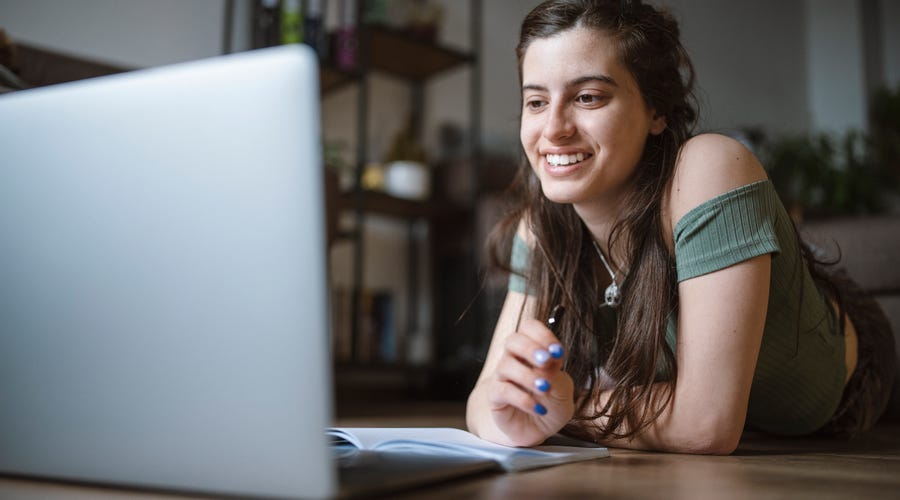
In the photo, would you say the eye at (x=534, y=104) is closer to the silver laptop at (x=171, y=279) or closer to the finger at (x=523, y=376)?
the finger at (x=523, y=376)

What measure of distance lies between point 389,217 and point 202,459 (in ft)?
8.04

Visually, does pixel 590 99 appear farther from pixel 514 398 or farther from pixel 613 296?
pixel 514 398

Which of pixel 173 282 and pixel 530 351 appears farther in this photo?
pixel 530 351

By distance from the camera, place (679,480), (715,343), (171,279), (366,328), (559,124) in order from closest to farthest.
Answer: (171,279), (679,480), (715,343), (559,124), (366,328)

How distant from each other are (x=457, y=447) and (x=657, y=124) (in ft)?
1.94

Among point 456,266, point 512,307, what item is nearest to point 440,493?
point 512,307

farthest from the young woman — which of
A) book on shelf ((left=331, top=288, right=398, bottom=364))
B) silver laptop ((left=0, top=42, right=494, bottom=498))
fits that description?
book on shelf ((left=331, top=288, right=398, bottom=364))

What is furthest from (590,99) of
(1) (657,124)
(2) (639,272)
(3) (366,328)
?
(3) (366,328)

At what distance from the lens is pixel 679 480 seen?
71 centimetres

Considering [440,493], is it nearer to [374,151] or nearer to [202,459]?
[202,459]

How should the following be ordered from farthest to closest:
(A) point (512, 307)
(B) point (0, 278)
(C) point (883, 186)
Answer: (C) point (883, 186) < (A) point (512, 307) < (B) point (0, 278)

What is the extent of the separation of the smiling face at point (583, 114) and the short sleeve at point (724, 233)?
13cm

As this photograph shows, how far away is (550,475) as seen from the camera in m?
0.71

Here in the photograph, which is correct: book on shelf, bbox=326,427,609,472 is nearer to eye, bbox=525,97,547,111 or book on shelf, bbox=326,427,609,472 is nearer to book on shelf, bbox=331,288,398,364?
eye, bbox=525,97,547,111
